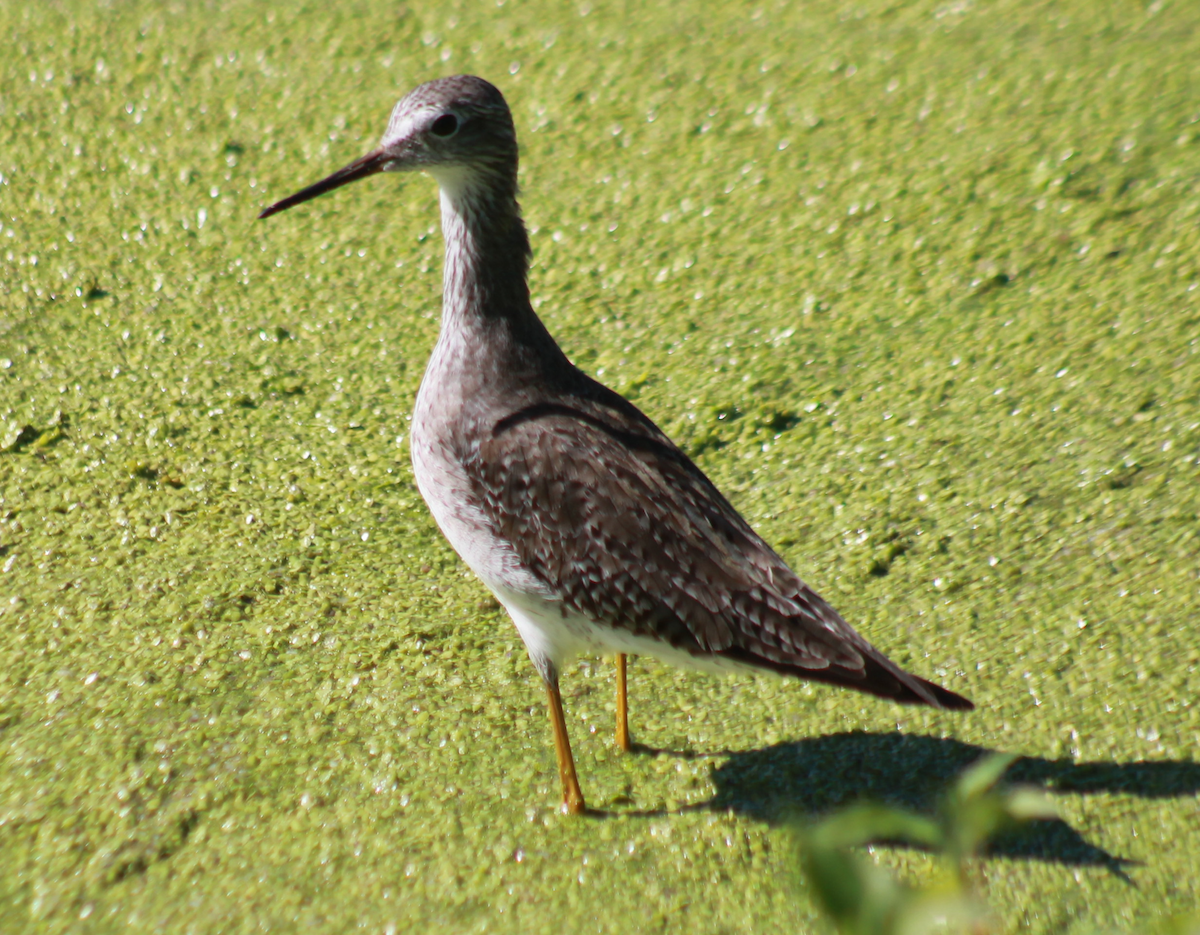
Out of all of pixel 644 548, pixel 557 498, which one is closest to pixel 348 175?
pixel 557 498

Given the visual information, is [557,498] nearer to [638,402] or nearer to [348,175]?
[348,175]

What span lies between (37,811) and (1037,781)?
2.28 meters

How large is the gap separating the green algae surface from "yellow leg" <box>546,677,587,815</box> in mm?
86

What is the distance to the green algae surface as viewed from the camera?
2.60 metres

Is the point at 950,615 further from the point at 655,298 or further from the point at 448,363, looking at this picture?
the point at 655,298

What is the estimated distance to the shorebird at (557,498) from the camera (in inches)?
101

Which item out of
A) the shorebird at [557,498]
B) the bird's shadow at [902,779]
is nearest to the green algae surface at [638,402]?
the bird's shadow at [902,779]

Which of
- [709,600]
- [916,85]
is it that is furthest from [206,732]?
[916,85]

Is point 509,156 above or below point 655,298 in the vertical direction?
above

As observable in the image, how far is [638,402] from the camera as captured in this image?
4070 millimetres

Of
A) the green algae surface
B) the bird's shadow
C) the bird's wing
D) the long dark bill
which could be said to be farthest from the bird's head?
the bird's shadow

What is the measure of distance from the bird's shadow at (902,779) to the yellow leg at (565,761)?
0.28 metres

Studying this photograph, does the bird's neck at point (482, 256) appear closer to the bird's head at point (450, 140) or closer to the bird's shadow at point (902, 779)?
the bird's head at point (450, 140)

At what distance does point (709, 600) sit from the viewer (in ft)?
8.43
